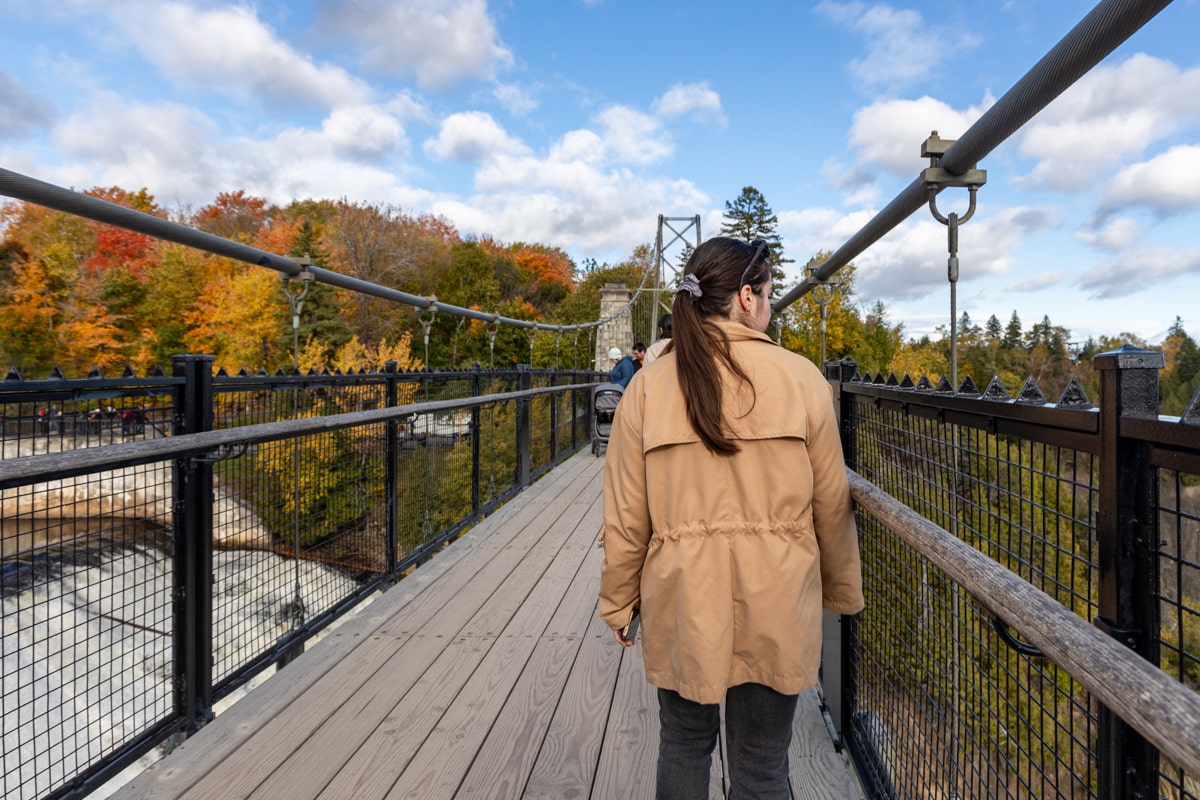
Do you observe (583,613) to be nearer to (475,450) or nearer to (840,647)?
(840,647)

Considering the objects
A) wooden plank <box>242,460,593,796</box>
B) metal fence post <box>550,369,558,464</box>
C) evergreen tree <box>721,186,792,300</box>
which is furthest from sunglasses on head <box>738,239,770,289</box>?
evergreen tree <box>721,186,792,300</box>

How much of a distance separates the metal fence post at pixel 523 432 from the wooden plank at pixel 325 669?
144 cm

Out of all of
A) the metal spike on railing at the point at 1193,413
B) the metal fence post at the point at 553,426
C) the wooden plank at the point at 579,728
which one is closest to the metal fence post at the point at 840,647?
the wooden plank at the point at 579,728

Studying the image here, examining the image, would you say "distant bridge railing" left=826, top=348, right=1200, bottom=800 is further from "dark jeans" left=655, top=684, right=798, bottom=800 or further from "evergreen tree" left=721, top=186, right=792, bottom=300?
"evergreen tree" left=721, top=186, right=792, bottom=300

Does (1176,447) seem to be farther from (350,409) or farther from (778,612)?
(350,409)

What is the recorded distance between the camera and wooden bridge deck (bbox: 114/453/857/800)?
1.67m

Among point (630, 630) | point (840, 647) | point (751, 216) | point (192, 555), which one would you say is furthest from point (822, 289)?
point (751, 216)

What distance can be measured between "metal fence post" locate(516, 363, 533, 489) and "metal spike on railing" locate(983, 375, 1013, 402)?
439 centimetres

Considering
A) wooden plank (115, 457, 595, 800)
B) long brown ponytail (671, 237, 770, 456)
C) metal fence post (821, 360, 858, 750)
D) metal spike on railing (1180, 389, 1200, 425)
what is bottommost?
wooden plank (115, 457, 595, 800)

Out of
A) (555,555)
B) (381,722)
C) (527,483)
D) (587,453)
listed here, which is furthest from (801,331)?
(381,722)

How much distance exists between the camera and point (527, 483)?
5582 millimetres

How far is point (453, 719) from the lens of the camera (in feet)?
6.45

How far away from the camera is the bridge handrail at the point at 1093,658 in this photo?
48 centimetres

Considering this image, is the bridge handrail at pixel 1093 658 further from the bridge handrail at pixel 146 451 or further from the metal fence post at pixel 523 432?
the metal fence post at pixel 523 432
